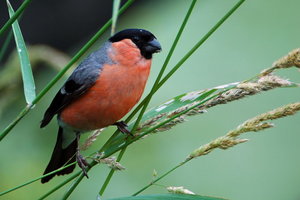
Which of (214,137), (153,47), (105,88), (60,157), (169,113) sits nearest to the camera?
(169,113)

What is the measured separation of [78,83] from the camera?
8.95 feet

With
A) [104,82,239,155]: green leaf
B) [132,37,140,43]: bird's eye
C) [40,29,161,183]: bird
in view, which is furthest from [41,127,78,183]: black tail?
[104,82,239,155]: green leaf

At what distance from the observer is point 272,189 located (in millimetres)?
3086

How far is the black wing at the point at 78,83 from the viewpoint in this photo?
268cm

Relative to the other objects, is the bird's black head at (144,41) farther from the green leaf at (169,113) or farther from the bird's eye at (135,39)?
the green leaf at (169,113)

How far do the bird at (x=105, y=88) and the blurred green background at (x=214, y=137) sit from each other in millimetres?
361

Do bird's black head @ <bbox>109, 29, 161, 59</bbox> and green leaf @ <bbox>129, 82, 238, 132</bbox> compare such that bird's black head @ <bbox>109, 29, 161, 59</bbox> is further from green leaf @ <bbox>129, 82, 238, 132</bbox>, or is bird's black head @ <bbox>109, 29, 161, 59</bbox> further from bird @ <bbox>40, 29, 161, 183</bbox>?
green leaf @ <bbox>129, 82, 238, 132</bbox>

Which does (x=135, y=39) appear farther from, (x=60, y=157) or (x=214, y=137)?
(x=214, y=137)

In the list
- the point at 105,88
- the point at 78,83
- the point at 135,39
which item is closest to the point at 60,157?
the point at 78,83

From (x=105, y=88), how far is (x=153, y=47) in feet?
1.06

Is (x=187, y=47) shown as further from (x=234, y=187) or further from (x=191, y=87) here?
(x=234, y=187)

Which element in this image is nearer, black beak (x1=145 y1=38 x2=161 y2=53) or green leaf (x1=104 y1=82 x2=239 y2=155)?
green leaf (x1=104 y1=82 x2=239 y2=155)

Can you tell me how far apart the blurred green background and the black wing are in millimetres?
482

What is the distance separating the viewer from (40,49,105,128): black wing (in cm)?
268
